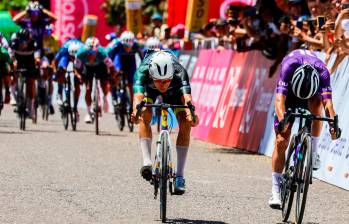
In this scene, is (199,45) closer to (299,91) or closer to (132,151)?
(132,151)

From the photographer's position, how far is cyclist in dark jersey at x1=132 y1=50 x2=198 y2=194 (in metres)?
11.3

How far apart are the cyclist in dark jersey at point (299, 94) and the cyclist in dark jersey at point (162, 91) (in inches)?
32.1

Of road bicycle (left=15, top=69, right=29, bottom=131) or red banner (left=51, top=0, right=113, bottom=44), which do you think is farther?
red banner (left=51, top=0, right=113, bottom=44)

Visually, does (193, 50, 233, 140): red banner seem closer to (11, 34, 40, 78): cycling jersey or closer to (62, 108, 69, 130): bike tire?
(62, 108, 69, 130): bike tire

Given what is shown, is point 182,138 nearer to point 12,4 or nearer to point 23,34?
point 23,34

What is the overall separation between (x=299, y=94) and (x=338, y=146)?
12.7ft

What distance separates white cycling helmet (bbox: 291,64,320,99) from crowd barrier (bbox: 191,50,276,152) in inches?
310

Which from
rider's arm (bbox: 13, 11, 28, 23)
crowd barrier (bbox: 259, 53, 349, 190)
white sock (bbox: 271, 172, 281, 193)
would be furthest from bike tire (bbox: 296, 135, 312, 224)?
rider's arm (bbox: 13, 11, 28, 23)

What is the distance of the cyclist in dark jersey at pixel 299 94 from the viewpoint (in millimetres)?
11164

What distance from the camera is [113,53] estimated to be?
24750 millimetres

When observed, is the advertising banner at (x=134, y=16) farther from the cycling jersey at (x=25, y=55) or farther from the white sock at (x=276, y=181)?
the white sock at (x=276, y=181)

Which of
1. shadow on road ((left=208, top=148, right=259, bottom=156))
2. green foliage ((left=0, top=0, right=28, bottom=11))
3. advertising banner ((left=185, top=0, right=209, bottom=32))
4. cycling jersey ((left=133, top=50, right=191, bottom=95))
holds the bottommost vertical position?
green foliage ((left=0, top=0, right=28, bottom=11))

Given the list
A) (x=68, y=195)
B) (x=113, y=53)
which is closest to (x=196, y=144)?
(x=113, y=53)

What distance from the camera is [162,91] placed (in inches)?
460
